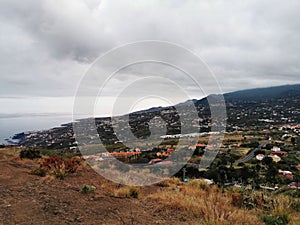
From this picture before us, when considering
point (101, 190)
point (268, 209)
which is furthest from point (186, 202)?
point (101, 190)

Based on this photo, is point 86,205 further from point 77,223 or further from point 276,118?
point 276,118

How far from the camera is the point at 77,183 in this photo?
7492 mm

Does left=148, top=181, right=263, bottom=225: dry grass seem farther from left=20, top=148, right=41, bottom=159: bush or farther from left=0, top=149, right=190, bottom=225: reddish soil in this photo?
left=20, top=148, right=41, bottom=159: bush

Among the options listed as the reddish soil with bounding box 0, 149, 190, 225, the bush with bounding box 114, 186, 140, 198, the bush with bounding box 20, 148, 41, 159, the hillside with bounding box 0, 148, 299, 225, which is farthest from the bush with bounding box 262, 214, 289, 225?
the bush with bounding box 20, 148, 41, 159

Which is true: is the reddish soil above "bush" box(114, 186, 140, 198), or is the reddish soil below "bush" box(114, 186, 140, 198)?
above

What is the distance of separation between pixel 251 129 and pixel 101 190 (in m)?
76.8

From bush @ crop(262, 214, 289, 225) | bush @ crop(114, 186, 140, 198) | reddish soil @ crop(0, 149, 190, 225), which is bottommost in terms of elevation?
bush @ crop(262, 214, 289, 225)

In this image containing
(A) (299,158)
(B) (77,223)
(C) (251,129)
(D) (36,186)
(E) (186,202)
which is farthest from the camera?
(C) (251,129)

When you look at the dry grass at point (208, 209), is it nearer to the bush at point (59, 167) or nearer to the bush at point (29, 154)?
the bush at point (59, 167)

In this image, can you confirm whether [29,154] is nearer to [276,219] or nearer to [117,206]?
[117,206]

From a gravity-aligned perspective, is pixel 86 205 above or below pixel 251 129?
above

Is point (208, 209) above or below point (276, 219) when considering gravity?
above

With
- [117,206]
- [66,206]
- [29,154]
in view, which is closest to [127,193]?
[117,206]

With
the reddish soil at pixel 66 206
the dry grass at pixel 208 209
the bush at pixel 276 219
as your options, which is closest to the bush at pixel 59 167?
the reddish soil at pixel 66 206
